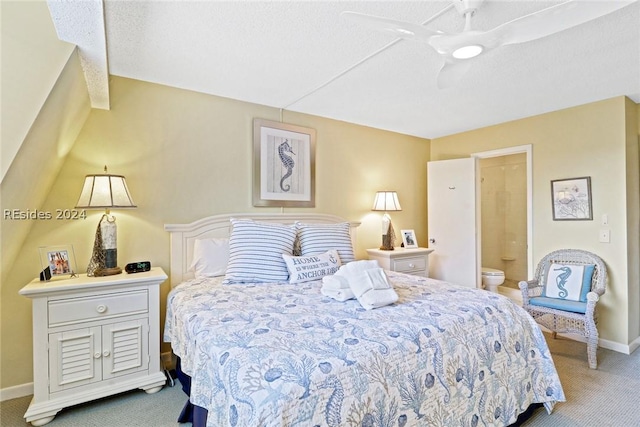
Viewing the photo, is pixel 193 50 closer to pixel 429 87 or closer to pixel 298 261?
pixel 298 261

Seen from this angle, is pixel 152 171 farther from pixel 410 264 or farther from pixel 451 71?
pixel 410 264

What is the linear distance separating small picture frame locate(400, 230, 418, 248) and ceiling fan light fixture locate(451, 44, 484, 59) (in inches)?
105

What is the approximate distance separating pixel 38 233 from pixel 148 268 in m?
0.75

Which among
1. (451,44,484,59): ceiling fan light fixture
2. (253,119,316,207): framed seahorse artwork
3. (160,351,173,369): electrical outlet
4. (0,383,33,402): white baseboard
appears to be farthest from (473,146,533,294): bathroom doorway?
(0,383,33,402): white baseboard

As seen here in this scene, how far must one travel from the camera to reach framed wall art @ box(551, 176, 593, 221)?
317 cm

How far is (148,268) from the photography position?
2391 mm

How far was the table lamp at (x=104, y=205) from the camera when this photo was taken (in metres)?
2.17

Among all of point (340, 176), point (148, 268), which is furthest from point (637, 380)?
point (148, 268)

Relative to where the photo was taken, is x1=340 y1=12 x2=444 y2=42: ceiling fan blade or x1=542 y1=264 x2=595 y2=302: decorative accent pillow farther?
x1=542 y1=264 x2=595 y2=302: decorative accent pillow

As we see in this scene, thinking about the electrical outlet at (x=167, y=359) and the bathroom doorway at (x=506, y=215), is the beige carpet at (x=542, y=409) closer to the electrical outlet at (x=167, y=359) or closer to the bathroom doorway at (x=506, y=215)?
the electrical outlet at (x=167, y=359)

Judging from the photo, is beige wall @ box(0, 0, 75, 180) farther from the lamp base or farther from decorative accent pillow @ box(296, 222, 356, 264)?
decorative accent pillow @ box(296, 222, 356, 264)

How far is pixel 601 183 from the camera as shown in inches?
122

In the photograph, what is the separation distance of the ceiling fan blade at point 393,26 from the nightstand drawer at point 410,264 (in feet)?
8.22

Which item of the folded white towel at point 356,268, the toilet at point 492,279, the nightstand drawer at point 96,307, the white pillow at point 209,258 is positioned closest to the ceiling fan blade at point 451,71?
the folded white towel at point 356,268
